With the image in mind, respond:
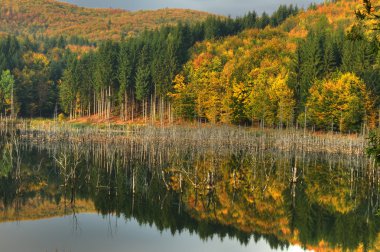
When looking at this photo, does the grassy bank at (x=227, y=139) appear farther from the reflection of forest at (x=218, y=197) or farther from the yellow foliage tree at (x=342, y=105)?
the reflection of forest at (x=218, y=197)

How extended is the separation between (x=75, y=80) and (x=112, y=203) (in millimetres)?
74511

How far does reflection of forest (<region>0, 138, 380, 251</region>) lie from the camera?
19547 mm

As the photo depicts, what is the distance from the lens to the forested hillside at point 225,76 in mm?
55094

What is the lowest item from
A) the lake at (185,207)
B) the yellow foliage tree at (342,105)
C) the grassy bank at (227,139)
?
the lake at (185,207)

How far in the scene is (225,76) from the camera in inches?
2840

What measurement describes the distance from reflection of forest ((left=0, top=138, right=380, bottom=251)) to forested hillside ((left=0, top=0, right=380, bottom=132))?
1599cm

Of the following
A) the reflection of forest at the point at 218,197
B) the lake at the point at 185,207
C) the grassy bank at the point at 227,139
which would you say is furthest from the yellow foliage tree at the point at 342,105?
the lake at the point at 185,207

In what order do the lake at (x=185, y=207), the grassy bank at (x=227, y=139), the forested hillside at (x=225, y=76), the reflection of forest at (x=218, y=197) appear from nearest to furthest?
the lake at (x=185, y=207) → the reflection of forest at (x=218, y=197) → the grassy bank at (x=227, y=139) → the forested hillside at (x=225, y=76)

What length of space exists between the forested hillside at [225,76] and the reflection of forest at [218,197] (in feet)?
52.5

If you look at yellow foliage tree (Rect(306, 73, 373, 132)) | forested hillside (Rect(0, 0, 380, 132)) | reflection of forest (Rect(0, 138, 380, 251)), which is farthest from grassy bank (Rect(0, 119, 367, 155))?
reflection of forest (Rect(0, 138, 380, 251))

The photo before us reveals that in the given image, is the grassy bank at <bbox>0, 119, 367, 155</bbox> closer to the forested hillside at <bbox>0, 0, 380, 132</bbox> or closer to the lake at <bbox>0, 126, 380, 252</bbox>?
the forested hillside at <bbox>0, 0, 380, 132</bbox>

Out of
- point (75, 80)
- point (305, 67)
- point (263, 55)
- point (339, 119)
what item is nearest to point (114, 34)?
point (75, 80)

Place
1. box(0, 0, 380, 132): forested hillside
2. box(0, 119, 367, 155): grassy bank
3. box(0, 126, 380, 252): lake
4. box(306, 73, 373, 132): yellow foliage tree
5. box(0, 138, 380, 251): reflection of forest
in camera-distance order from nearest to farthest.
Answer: box(0, 126, 380, 252): lake, box(0, 138, 380, 251): reflection of forest, box(0, 119, 367, 155): grassy bank, box(306, 73, 373, 132): yellow foliage tree, box(0, 0, 380, 132): forested hillside

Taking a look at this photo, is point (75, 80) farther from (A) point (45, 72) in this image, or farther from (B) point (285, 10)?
(B) point (285, 10)
